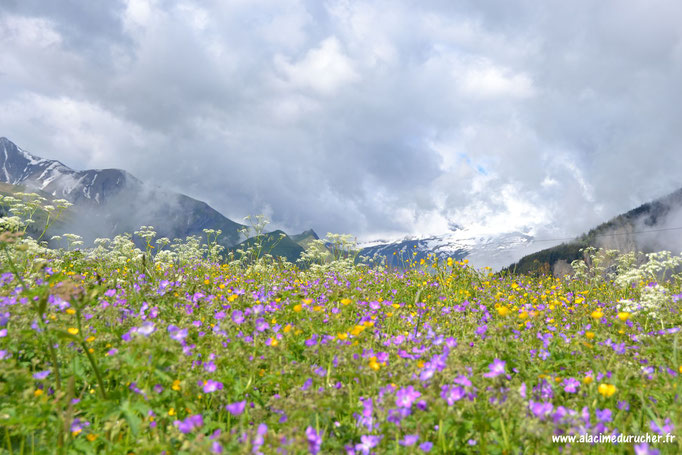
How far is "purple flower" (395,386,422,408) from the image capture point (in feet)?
9.04

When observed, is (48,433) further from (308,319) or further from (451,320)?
(451,320)

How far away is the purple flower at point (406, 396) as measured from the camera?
2.75 m

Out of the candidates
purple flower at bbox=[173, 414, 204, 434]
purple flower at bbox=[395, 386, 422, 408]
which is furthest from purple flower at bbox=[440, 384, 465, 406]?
purple flower at bbox=[173, 414, 204, 434]

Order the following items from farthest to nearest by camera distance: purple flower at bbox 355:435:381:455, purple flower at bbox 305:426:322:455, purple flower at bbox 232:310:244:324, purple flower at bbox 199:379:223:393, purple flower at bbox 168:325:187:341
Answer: purple flower at bbox 232:310:244:324
purple flower at bbox 168:325:187:341
purple flower at bbox 199:379:223:393
purple flower at bbox 355:435:381:455
purple flower at bbox 305:426:322:455

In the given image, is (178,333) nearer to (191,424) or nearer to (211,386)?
(211,386)

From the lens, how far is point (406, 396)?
110 inches

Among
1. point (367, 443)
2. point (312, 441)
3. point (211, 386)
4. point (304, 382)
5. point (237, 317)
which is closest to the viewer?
point (312, 441)

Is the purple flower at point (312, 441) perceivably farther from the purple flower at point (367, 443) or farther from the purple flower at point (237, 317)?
the purple flower at point (237, 317)

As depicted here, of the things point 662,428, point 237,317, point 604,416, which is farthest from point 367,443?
point 237,317

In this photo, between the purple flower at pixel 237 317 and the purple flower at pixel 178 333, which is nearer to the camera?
the purple flower at pixel 178 333

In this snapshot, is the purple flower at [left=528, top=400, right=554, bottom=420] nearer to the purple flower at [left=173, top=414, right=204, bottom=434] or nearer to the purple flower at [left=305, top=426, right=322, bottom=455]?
the purple flower at [left=305, top=426, right=322, bottom=455]

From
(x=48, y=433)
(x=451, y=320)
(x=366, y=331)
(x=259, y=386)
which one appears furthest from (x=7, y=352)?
(x=451, y=320)

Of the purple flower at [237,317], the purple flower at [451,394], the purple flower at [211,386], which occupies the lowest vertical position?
the purple flower at [451,394]

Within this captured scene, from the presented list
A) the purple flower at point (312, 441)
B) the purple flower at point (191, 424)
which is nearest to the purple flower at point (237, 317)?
the purple flower at point (191, 424)
